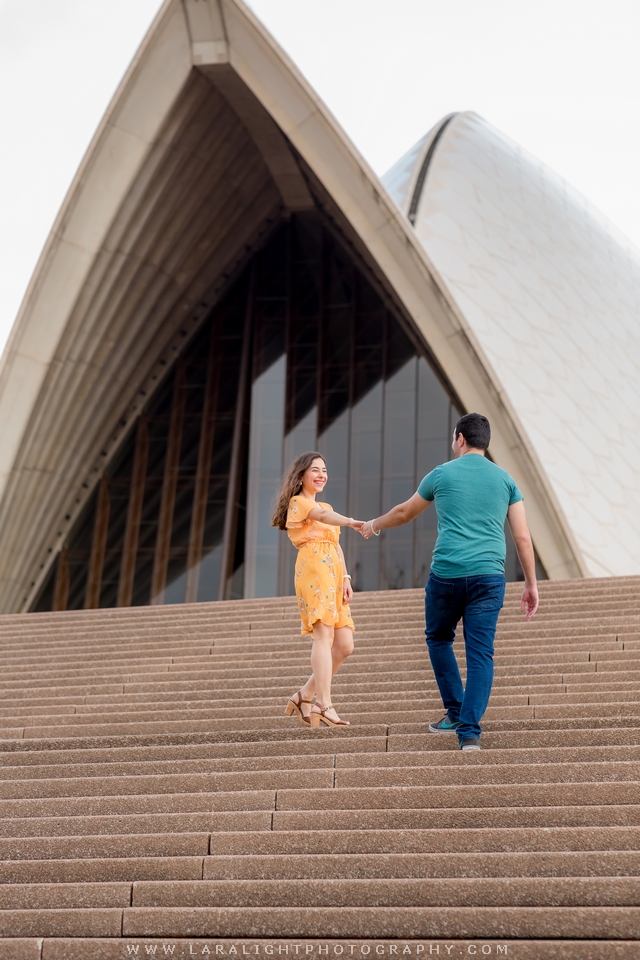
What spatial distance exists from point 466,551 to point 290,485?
1071 millimetres

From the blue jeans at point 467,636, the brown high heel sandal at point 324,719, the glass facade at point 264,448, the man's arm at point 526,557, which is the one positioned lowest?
the brown high heel sandal at point 324,719

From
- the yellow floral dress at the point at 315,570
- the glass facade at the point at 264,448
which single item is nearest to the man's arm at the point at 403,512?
the yellow floral dress at the point at 315,570

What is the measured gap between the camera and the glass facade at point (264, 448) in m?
16.3

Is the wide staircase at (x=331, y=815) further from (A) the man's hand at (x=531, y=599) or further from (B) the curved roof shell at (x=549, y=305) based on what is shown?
(B) the curved roof shell at (x=549, y=305)

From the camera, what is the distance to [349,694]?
5.77 metres

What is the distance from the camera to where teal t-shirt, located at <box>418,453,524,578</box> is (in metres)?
4.55

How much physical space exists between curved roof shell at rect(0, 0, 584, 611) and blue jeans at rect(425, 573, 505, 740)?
30.7 ft

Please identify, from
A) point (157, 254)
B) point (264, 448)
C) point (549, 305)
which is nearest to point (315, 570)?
point (264, 448)

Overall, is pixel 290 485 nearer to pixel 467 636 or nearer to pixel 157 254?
pixel 467 636

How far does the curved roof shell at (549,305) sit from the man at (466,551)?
930 centimetres

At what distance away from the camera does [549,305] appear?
60.0 ft

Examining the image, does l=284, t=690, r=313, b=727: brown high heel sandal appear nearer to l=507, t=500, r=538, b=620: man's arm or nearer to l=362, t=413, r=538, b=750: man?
l=362, t=413, r=538, b=750: man

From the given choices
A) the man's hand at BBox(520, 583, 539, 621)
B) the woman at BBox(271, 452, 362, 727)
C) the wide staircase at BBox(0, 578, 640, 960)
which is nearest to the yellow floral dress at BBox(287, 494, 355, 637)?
the woman at BBox(271, 452, 362, 727)

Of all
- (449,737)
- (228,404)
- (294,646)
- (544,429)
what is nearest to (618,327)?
(544,429)
